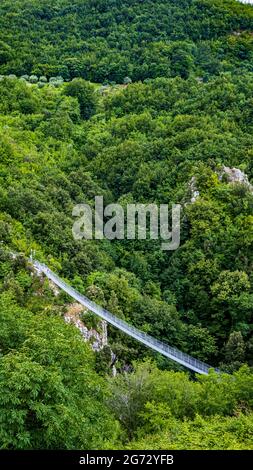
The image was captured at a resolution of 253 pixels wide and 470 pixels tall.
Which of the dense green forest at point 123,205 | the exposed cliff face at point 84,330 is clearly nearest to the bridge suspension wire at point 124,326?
the exposed cliff face at point 84,330

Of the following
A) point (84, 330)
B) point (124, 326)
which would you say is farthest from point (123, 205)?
point (84, 330)

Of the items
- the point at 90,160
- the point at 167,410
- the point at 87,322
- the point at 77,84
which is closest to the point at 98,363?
the point at 87,322

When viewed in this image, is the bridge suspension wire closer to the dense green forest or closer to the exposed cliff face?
the exposed cliff face

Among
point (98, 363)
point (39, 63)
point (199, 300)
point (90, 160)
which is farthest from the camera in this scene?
point (39, 63)

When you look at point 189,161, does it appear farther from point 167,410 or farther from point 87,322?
point 167,410

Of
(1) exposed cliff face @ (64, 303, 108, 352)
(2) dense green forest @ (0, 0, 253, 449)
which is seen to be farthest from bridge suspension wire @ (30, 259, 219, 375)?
(2) dense green forest @ (0, 0, 253, 449)

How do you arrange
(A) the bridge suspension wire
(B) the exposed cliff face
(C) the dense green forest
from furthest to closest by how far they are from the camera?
(A) the bridge suspension wire → (B) the exposed cliff face → (C) the dense green forest
